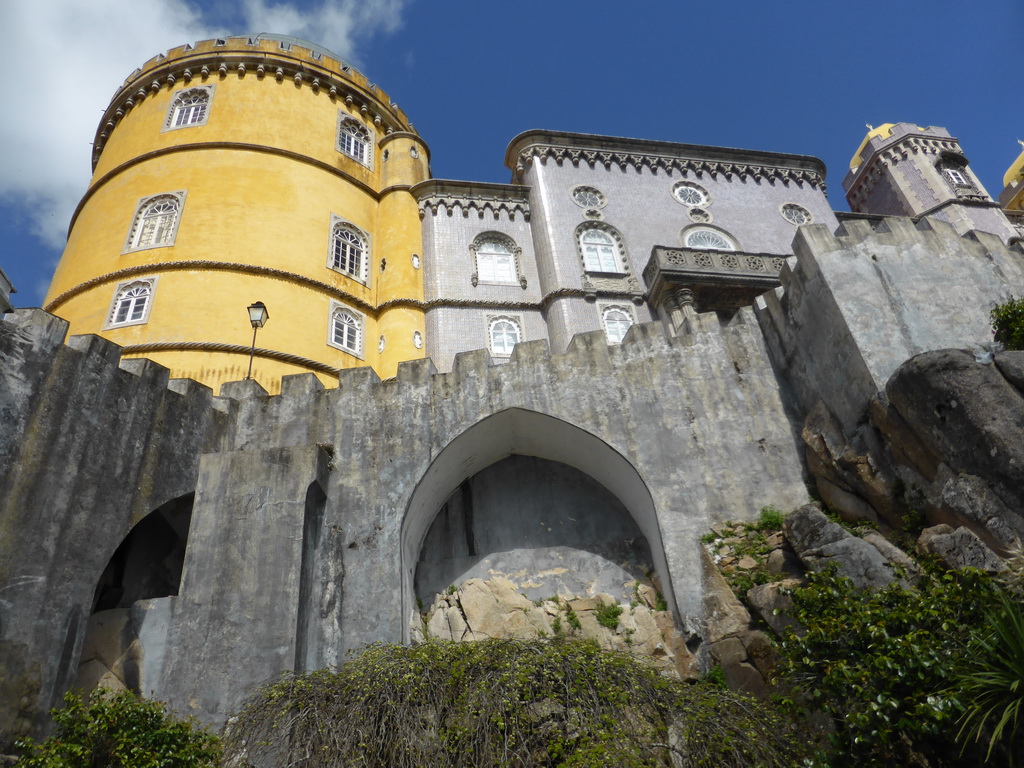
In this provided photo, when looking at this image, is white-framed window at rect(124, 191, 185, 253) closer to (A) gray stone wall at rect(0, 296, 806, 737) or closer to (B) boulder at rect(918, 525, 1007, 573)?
(A) gray stone wall at rect(0, 296, 806, 737)

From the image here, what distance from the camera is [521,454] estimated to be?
41.1 ft

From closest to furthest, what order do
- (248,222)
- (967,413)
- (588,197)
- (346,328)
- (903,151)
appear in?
(967,413) → (248,222) → (346,328) → (588,197) → (903,151)

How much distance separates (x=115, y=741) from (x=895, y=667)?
735 centimetres

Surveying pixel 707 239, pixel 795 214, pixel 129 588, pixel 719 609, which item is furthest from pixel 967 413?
pixel 795 214

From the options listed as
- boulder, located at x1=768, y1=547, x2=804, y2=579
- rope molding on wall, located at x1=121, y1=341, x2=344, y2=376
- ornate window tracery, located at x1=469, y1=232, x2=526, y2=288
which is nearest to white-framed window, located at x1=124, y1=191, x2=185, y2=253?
rope molding on wall, located at x1=121, y1=341, x2=344, y2=376

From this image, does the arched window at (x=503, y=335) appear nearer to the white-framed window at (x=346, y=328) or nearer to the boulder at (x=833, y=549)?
the white-framed window at (x=346, y=328)

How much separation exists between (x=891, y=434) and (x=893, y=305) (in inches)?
89.8

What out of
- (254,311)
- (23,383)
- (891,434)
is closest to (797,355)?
(891,434)

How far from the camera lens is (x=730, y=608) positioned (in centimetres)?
948

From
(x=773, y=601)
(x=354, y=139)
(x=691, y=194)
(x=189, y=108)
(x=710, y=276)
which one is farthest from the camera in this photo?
(x=691, y=194)

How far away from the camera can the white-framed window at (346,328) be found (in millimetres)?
19000

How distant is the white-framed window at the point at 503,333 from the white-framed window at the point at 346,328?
3.57m

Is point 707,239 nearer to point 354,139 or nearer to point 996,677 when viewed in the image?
point 354,139

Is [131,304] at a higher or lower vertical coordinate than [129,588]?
higher
